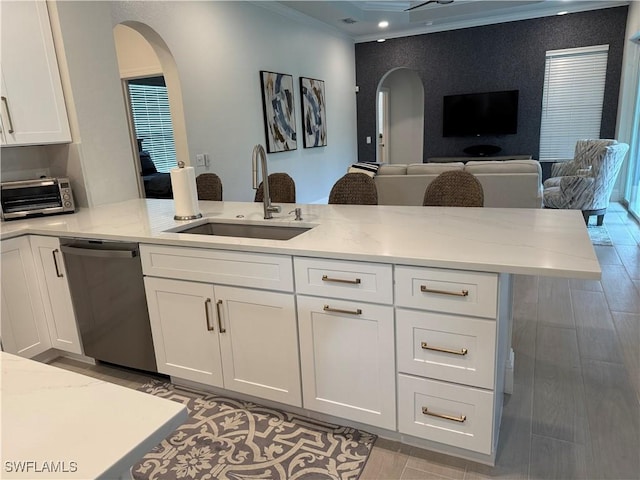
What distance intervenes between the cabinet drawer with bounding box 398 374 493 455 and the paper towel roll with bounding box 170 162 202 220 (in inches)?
59.2

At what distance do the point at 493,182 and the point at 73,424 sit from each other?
4491mm

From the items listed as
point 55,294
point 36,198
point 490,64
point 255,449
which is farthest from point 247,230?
point 490,64

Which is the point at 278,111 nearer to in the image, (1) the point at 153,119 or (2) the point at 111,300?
(1) the point at 153,119

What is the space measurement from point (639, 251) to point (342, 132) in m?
5.06

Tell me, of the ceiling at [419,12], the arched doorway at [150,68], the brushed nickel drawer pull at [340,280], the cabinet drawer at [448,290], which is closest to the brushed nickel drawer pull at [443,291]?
the cabinet drawer at [448,290]

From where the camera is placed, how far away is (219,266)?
205 cm

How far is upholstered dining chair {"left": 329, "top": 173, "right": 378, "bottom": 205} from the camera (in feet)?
10.0

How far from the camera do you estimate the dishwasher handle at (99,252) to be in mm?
2252

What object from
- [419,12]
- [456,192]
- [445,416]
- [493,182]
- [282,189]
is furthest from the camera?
[419,12]

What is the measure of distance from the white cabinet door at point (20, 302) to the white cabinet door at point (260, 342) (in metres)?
1.34

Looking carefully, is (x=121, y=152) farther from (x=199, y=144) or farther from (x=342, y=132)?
(x=342, y=132)

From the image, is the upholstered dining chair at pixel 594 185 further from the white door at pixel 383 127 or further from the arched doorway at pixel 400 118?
the white door at pixel 383 127

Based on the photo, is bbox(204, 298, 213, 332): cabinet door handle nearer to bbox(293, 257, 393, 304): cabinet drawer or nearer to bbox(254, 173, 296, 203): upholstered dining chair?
bbox(293, 257, 393, 304): cabinet drawer

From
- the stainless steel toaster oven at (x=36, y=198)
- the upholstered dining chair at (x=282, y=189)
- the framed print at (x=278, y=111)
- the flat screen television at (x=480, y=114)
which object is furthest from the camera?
the flat screen television at (x=480, y=114)
